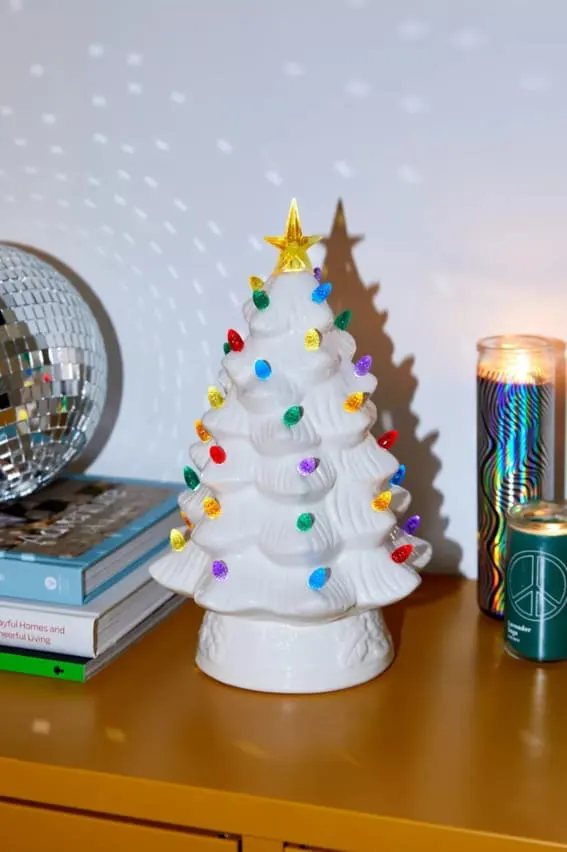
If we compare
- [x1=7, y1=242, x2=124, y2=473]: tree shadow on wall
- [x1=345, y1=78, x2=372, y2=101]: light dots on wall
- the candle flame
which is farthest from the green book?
[x1=345, y1=78, x2=372, y2=101]: light dots on wall

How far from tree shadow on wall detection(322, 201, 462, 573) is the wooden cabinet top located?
171 mm

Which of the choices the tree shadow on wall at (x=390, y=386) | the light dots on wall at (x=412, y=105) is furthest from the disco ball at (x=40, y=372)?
the light dots on wall at (x=412, y=105)

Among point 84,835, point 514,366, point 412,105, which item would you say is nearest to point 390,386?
point 514,366

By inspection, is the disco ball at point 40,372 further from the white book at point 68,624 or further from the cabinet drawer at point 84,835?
the cabinet drawer at point 84,835

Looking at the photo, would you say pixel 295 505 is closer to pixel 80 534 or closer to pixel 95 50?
pixel 80 534

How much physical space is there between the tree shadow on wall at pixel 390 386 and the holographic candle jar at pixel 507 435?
0.32 feet

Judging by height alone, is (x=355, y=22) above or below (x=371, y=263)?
above

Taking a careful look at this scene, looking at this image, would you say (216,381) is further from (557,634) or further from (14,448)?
(557,634)

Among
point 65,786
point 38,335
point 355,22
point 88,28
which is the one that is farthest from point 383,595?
point 88,28

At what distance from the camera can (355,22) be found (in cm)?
92

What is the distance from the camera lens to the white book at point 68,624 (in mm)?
Result: 813

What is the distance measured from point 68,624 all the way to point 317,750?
0.24 meters

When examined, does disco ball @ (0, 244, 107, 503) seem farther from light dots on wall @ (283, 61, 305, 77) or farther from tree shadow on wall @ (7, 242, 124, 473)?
light dots on wall @ (283, 61, 305, 77)

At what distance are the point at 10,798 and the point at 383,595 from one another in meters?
0.31
